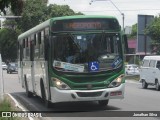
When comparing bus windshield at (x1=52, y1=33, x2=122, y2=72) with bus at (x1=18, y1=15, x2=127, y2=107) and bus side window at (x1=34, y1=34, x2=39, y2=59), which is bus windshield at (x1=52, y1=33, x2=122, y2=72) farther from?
bus side window at (x1=34, y1=34, x2=39, y2=59)

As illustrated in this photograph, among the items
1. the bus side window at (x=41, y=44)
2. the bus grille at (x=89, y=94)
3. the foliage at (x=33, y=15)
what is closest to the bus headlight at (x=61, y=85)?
the bus grille at (x=89, y=94)

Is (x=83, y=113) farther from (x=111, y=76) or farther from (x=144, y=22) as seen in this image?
(x=144, y=22)

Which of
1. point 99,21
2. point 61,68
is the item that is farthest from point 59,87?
point 99,21

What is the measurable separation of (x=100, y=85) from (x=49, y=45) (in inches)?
83.3

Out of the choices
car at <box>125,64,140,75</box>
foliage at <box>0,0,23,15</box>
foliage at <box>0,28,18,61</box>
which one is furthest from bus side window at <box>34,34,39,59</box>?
foliage at <box>0,28,18,61</box>

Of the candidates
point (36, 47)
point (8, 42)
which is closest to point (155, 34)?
point (36, 47)

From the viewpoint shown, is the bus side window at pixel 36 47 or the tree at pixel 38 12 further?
the tree at pixel 38 12

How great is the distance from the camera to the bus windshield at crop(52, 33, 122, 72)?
1554cm

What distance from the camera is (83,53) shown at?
1565 centimetres

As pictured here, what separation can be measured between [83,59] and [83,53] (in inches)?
7.8

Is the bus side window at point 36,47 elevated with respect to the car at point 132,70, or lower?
elevated

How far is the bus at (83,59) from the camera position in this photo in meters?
15.4

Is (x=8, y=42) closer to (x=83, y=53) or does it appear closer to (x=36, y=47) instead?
(x=36, y=47)

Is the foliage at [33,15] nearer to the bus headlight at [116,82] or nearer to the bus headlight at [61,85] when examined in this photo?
the bus headlight at [116,82]
